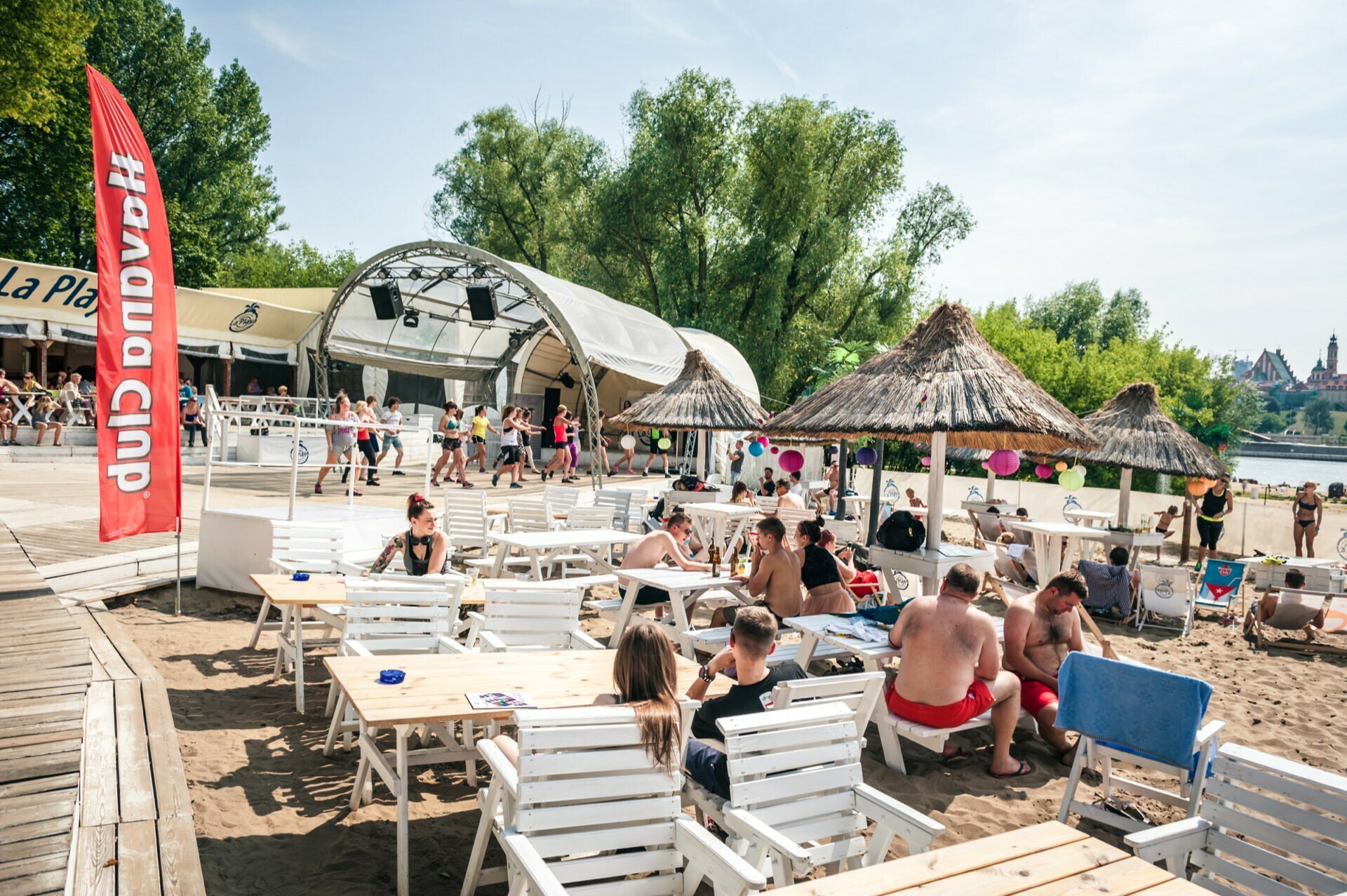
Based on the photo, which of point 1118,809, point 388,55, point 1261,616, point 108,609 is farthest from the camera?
point 388,55

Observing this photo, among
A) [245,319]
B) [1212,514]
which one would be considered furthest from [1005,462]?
[245,319]

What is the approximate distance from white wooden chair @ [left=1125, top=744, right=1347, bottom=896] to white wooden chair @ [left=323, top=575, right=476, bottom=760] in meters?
3.33

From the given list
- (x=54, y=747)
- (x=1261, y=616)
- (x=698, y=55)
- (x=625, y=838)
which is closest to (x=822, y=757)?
(x=625, y=838)

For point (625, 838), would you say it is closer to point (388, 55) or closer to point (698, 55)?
point (388, 55)

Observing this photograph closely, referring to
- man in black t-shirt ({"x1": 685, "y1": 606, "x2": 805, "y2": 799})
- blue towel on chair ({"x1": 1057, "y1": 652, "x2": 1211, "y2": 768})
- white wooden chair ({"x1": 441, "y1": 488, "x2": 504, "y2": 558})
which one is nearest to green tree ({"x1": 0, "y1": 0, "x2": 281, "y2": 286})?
white wooden chair ({"x1": 441, "y1": 488, "x2": 504, "y2": 558})

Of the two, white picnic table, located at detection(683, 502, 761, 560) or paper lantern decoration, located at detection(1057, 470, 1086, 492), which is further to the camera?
paper lantern decoration, located at detection(1057, 470, 1086, 492)

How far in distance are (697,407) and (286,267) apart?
148 ft

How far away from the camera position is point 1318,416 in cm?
15238

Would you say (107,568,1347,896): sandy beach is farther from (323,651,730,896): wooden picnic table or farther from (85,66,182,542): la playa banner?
(85,66,182,542): la playa banner

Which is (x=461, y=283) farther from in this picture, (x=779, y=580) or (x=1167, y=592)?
(x=1167, y=592)

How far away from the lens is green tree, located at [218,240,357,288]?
143 feet

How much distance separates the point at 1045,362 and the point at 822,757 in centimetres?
3604

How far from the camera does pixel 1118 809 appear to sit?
4.34 meters

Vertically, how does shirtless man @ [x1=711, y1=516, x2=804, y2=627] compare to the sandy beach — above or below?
above
